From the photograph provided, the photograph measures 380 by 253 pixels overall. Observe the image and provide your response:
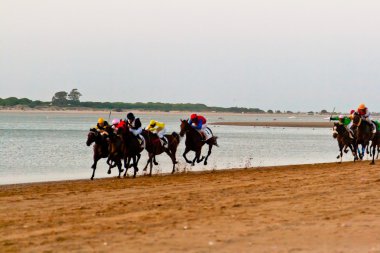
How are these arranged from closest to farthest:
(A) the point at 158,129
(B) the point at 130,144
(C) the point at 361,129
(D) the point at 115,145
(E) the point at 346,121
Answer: (D) the point at 115,145 < (B) the point at 130,144 < (A) the point at 158,129 < (C) the point at 361,129 < (E) the point at 346,121

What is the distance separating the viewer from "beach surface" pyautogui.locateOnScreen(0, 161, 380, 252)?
10.2 meters

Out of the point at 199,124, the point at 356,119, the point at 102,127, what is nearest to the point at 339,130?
the point at 356,119

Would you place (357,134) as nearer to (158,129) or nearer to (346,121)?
(346,121)

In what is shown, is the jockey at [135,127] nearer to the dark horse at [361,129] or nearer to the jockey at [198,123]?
the jockey at [198,123]

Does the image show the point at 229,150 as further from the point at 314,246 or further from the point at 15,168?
the point at 314,246

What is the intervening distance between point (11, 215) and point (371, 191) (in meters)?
7.11

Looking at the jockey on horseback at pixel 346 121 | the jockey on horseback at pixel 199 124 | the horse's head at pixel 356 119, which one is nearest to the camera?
the jockey on horseback at pixel 199 124

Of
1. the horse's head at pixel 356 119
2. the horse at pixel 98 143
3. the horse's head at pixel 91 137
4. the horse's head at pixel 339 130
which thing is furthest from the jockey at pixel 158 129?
the horse's head at pixel 339 130

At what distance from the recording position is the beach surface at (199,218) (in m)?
10.2

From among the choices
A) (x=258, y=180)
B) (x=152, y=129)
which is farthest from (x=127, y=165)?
(x=258, y=180)

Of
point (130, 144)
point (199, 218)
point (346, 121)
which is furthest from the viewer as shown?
point (346, 121)

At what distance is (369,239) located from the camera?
34.3 ft

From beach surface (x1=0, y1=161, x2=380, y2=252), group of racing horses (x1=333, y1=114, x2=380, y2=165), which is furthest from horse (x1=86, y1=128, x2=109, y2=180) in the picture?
group of racing horses (x1=333, y1=114, x2=380, y2=165)

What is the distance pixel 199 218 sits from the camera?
12406mm
